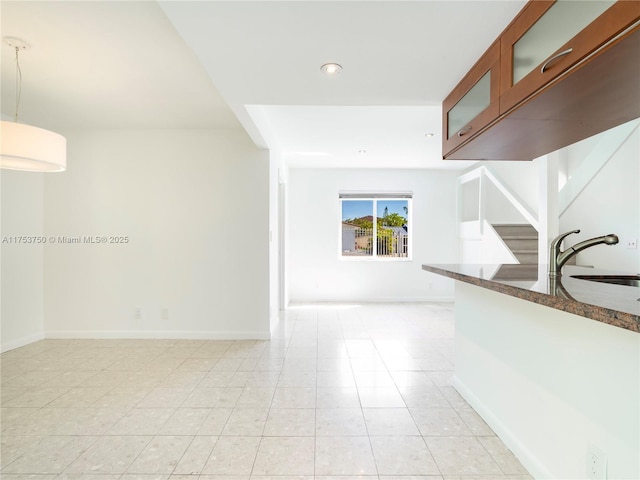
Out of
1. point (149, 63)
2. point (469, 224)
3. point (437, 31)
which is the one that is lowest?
point (469, 224)

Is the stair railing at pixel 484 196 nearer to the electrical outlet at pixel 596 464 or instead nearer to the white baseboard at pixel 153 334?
the electrical outlet at pixel 596 464

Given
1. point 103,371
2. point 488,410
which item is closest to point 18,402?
point 103,371

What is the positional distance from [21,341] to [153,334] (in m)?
1.36

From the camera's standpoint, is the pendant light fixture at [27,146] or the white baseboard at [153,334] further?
the white baseboard at [153,334]

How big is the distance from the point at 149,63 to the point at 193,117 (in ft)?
3.52

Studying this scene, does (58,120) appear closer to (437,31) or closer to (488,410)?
(437,31)

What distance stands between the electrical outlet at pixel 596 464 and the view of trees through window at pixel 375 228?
503 cm

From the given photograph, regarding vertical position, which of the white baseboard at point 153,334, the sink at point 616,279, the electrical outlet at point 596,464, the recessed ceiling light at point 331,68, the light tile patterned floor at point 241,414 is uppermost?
the recessed ceiling light at point 331,68

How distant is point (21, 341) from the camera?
3.60 metres

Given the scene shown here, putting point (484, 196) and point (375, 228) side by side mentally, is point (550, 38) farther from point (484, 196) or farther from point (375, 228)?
point (375, 228)

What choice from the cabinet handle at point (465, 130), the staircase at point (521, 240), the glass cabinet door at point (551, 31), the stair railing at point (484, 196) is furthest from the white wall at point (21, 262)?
the staircase at point (521, 240)

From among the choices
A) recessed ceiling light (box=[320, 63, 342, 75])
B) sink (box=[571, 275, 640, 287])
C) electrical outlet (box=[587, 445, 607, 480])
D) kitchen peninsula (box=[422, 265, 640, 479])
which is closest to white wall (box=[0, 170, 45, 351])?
recessed ceiling light (box=[320, 63, 342, 75])

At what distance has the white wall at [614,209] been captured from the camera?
3.32 m

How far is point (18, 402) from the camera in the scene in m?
2.35
